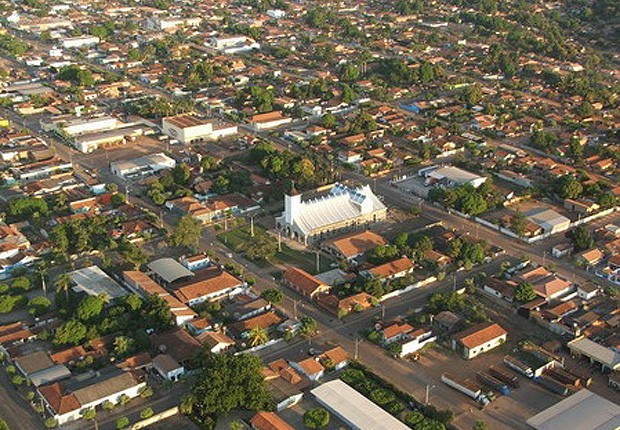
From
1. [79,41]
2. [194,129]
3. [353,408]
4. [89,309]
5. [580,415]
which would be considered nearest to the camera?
[580,415]

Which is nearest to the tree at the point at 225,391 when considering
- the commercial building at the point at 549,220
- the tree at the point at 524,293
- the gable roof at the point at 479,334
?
the gable roof at the point at 479,334

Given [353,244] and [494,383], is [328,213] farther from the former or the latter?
[494,383]

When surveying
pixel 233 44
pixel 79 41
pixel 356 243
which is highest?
pixel 356 243

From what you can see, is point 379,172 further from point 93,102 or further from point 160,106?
point 93,102

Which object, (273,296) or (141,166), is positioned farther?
(141,166)

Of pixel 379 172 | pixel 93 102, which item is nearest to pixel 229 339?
pixel 379 172

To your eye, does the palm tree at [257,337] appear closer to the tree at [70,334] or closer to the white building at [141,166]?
the tree at [70,334]

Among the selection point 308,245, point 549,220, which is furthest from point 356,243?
point 549,220
